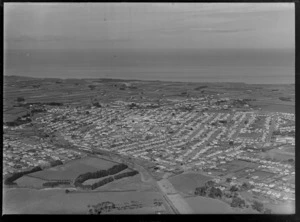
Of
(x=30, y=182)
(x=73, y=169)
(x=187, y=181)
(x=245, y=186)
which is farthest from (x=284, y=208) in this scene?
(x=30, y=182)

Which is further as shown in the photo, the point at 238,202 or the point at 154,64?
the point at 154,64

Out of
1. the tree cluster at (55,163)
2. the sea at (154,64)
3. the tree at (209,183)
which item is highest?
the sea at (154,64)

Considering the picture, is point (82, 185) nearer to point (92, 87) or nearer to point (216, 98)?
point (92, 87)

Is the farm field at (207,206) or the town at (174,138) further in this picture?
the town at (174,138)

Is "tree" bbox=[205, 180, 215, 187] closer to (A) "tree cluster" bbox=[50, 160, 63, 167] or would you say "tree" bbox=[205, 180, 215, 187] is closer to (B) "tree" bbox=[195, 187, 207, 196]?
(B) "tree" bbox=[195, 187, 207, 196]

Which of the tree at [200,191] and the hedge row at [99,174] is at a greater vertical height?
the hedge row at [99,174]

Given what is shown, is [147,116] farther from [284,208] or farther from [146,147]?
[284,208]

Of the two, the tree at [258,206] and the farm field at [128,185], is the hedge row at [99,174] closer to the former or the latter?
the farm field at [128,185]

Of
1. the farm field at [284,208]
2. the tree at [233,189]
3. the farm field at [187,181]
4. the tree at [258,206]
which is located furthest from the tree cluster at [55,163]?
the farm field at [284,208]
